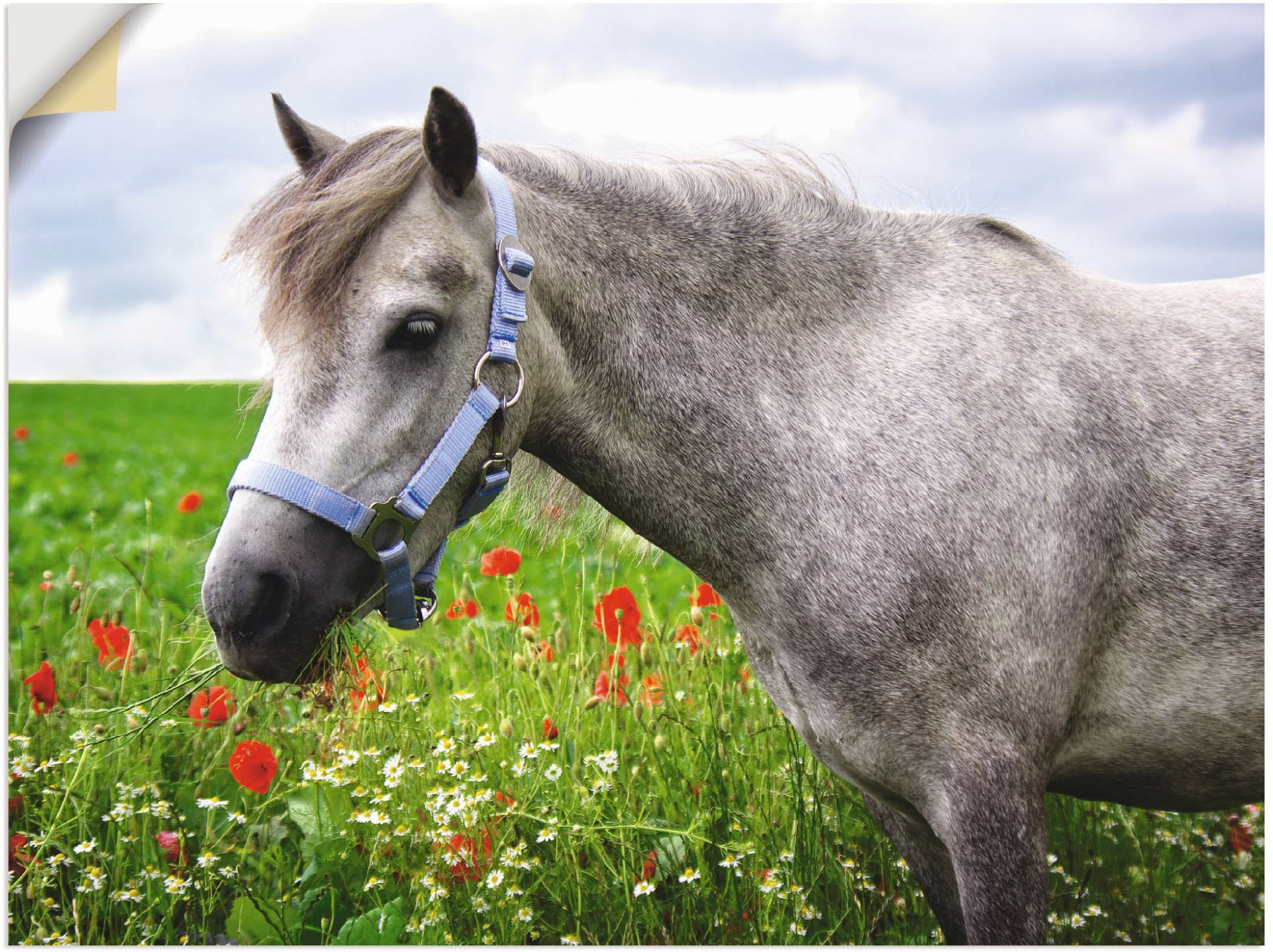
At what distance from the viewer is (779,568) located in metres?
1.93

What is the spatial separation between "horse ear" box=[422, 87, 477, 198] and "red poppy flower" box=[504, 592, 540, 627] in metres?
1.35

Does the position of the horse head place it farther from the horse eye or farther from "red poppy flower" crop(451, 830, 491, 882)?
"red poppy flower" crop(451, 830, 491, 882)

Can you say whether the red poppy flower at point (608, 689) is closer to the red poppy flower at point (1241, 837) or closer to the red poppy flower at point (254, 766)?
the red poppy flower at point (254, 766)

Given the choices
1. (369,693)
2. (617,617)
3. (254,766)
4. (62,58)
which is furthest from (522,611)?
(62,58)

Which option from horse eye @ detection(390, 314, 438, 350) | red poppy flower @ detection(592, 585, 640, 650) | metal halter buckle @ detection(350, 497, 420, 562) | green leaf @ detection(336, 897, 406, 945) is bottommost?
green leaf @ detection(336, 897, 406, 945)

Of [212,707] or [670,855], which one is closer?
[670,855]

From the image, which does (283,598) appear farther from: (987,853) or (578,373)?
(987,853)

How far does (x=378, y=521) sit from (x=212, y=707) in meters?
1.37

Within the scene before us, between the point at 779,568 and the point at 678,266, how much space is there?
2.27ft

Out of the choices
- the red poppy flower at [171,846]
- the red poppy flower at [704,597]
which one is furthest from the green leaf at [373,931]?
the red poppy flower at [704,597]

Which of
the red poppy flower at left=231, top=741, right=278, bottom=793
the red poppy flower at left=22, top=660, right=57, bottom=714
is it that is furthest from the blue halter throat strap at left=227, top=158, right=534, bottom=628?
the red poppy flower at left=22, top=660, right=57, bottom=714

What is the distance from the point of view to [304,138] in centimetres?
193

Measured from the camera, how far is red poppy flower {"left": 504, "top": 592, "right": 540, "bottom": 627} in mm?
2712

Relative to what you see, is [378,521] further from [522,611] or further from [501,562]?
[522,611]
